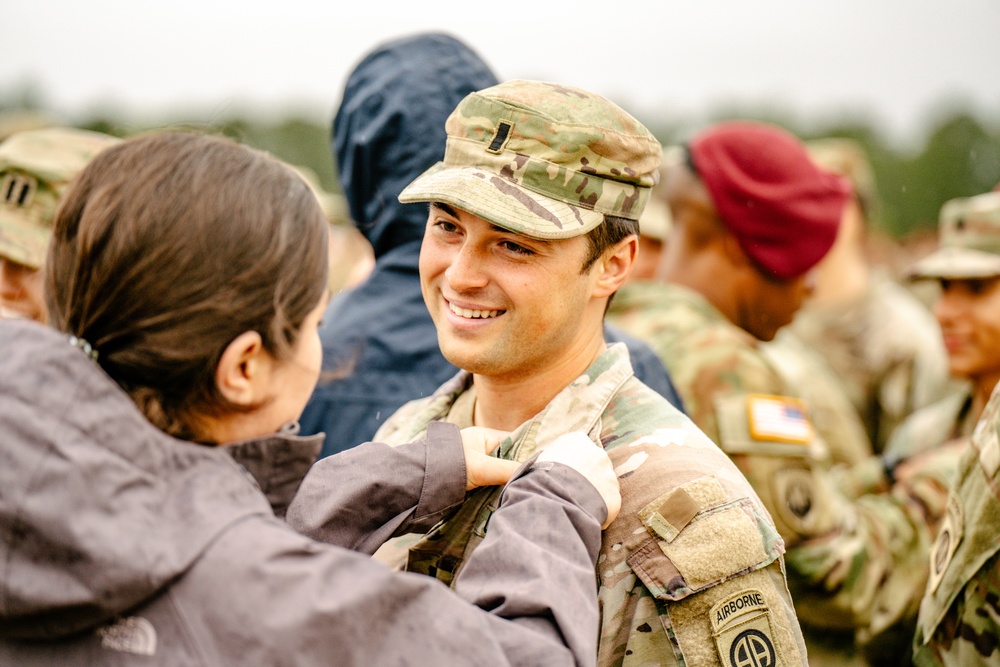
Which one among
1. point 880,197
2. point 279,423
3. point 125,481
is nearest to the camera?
point 125,481

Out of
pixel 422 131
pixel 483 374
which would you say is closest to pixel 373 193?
pixel 422 131

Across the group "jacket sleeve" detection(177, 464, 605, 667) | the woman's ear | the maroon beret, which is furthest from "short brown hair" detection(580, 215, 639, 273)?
the maroon beret

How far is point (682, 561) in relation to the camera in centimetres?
212

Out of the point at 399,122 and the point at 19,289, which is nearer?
the point at 399,122

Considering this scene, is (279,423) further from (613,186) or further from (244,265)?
(613,186)

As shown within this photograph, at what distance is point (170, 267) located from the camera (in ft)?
5.41

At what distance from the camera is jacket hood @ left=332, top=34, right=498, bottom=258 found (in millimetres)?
3699

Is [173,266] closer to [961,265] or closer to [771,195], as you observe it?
[771,195]

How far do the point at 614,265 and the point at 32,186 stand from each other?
8.66ft

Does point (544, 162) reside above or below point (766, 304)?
above

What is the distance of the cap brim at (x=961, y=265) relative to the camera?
4.61m

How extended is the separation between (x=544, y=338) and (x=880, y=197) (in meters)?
38.4

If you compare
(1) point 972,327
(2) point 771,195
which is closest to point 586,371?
(2) point 771,195

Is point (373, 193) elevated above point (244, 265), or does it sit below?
below
